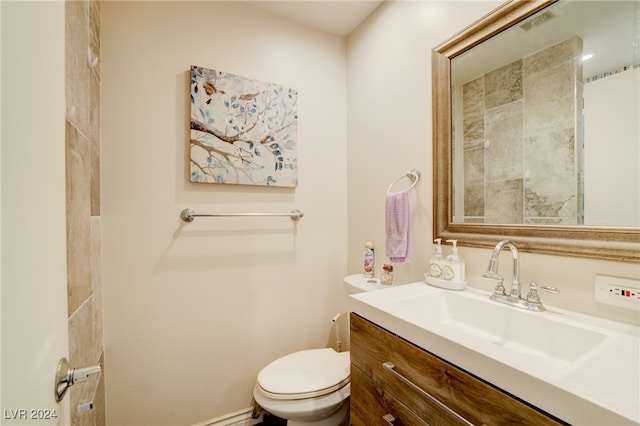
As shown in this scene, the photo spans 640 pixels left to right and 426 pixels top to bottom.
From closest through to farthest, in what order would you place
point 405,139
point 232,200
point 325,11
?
point 405,139, point 232,200, point 325,11

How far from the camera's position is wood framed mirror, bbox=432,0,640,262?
30.0 inches

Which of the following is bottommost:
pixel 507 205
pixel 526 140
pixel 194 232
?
pixel 194 232

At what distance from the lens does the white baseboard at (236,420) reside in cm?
143

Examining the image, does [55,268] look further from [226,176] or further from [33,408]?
[226,176]

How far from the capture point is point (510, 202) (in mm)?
1012

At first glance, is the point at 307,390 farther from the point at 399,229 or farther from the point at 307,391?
the point at 399,229

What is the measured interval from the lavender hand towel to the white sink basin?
0.85 ft

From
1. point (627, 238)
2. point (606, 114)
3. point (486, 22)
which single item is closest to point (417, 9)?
point (486, 22)

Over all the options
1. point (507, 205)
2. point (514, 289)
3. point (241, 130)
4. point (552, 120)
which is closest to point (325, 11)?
point (241, 130)

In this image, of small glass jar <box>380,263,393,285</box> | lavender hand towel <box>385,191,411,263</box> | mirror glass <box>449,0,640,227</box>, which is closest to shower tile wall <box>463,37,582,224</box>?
mirror glass <box>449,0,640,227</box>

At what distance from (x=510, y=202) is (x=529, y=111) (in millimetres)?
329

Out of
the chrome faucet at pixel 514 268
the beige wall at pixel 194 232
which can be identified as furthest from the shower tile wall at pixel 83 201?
the chrome faucet at pixel 514 268

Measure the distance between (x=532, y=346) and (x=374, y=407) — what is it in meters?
0.53

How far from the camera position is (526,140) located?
97 centimetres
